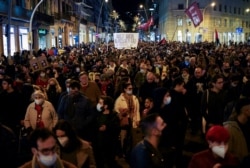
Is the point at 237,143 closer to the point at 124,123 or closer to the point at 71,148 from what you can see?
the point at 71,148

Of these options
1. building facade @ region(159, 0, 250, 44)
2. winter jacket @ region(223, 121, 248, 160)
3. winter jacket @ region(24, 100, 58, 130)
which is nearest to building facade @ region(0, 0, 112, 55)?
winter jacket @ region(24, 100, 58, 130)

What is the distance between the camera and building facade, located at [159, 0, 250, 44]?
87.8 metres

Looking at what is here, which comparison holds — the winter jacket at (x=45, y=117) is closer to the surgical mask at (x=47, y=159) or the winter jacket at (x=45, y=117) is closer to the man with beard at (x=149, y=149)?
the man with beard at (x=149, y=149)

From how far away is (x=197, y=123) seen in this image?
1230 centimetres

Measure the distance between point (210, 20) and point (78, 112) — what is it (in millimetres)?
85653

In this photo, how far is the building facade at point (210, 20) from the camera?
87812 millimetres

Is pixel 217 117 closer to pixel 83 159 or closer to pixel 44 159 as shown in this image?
pixel 83 159

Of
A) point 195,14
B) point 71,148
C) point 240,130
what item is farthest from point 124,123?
point 195,14

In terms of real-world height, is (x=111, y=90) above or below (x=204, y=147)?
above

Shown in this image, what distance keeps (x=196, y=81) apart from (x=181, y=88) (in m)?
3.31

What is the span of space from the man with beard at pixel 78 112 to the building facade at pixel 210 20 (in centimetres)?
7458

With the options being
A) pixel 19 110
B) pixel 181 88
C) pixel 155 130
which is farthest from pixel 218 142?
pixel 19 110

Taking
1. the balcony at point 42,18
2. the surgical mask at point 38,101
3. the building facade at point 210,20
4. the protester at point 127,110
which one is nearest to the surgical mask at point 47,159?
the surgical mask at point 38,101

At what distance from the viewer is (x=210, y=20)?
91125 millimetres
